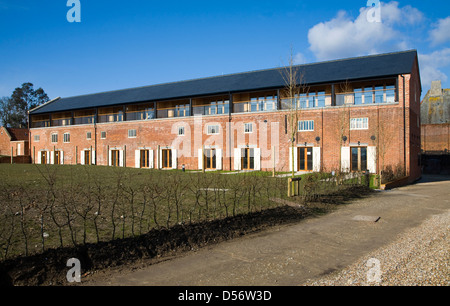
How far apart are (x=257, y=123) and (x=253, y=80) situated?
4.98 meters

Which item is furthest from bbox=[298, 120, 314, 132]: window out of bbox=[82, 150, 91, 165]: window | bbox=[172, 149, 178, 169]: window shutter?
bbox=[82, 150, 91, 165]: window

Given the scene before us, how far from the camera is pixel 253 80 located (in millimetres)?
29469

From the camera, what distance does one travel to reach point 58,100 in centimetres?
4469

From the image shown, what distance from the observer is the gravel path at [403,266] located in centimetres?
428

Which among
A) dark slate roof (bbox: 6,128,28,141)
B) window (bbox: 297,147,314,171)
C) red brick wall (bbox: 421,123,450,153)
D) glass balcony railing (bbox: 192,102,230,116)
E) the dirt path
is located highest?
glass balcony railing (bbox: 192,102,230,116)

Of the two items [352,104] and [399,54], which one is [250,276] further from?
[399,54]

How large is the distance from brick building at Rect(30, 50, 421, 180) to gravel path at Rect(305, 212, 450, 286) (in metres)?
10.4

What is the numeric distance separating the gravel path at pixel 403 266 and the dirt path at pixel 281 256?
261 mm

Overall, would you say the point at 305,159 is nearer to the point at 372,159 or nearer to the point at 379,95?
the point at 372,159

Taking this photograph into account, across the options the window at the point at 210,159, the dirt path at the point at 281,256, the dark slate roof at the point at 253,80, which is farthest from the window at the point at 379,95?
the dirt path at the point at 281,256

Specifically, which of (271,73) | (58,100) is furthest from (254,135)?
(58,100)

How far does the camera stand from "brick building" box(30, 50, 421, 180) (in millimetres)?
22375

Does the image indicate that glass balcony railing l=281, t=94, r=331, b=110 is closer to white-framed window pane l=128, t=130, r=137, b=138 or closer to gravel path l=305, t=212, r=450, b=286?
white-framed window pane l=128, t=130, r=137, b=138

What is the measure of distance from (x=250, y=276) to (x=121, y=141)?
31.5 meters
